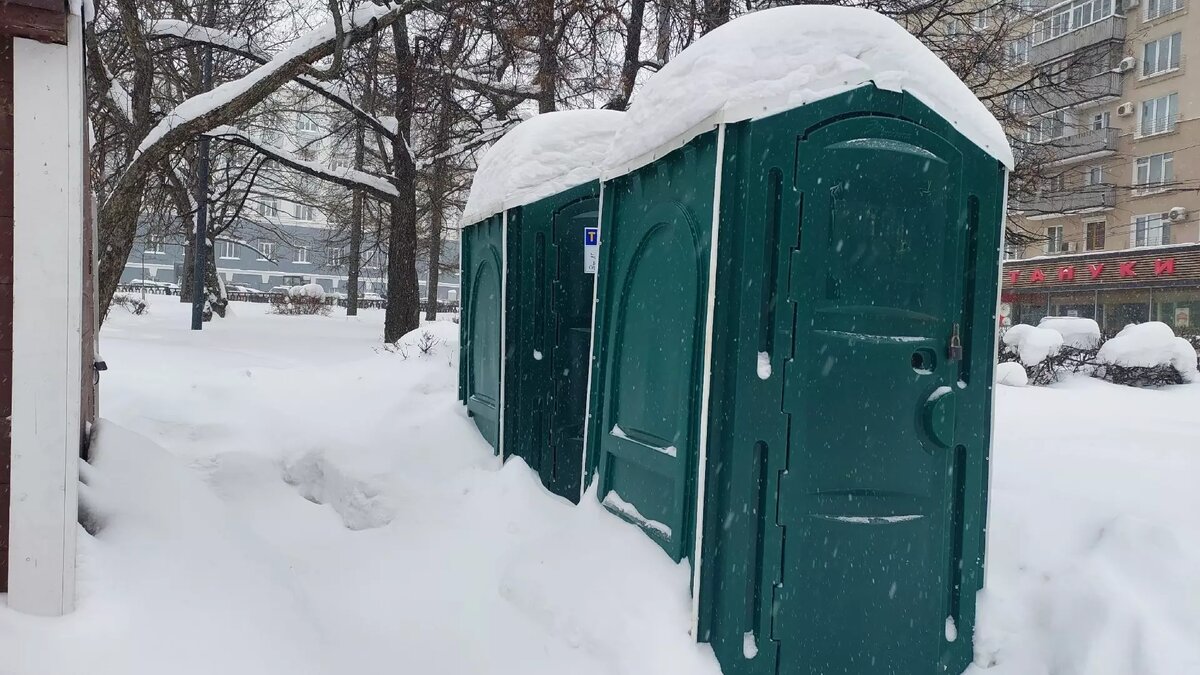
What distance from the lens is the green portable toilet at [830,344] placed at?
3045 mm

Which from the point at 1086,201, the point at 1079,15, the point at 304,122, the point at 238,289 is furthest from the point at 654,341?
the point at 238,289

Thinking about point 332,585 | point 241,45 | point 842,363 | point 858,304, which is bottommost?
point 332,585

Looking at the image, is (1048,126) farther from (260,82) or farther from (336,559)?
(336,559)

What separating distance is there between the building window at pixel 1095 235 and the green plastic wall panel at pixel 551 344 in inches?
1176

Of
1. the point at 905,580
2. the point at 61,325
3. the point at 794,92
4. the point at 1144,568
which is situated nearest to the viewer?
the point at 61,325

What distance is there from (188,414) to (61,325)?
374 centimetres

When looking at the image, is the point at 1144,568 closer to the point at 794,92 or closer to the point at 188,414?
the point at 794,92

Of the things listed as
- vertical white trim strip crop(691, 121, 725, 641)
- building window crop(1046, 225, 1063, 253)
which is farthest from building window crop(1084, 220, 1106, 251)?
Answer: vertical white trim strip crop(691, 121, 725, 641)

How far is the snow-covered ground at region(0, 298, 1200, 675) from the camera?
3.03 meters

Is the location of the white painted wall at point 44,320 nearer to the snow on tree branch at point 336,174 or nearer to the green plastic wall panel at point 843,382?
the green plastic wall panel at point 843,382

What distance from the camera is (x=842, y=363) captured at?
3107 millimetres

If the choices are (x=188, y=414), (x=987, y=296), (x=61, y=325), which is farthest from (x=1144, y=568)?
(x=188, y=414)

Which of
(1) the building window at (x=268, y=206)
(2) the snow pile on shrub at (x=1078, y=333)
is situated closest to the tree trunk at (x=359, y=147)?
(1) the building window at (x=268, y=206)

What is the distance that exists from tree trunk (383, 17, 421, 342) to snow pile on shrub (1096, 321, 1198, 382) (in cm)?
1021
